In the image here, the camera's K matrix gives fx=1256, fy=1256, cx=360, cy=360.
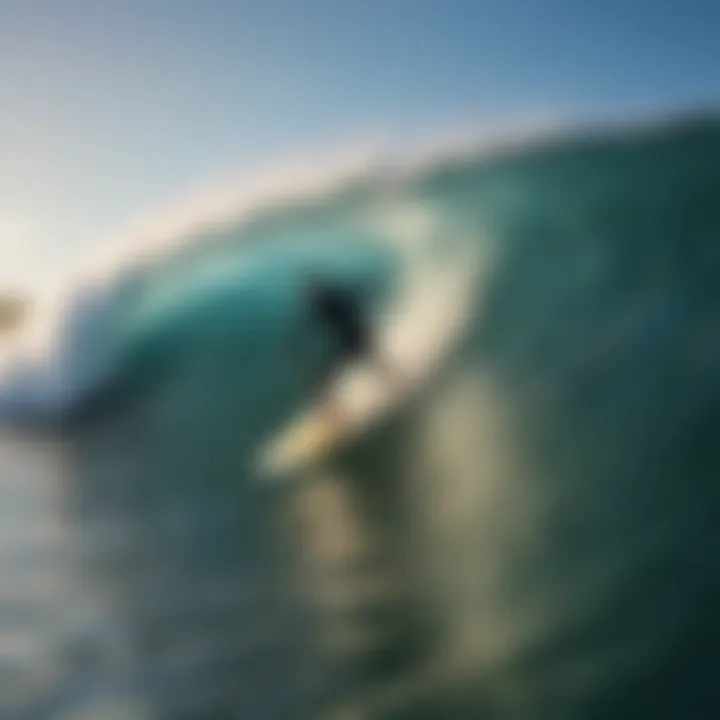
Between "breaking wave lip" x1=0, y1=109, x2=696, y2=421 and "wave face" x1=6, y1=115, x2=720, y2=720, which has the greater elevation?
"breaking wave lip" x1=0, y1=109, x2=696, y2=421

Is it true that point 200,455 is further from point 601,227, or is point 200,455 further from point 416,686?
point 601,227

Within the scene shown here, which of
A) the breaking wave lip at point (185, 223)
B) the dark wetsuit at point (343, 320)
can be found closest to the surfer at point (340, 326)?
the dark wetsuit at point (343, 320)

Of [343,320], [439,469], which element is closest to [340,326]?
[343,320]

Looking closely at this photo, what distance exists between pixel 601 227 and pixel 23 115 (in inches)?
26.1

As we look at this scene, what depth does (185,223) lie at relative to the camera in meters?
1.42

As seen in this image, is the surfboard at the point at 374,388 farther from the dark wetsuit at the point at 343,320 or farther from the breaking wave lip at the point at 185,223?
the breaking wave lip at the point at 185,223

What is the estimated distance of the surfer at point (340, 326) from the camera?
54.4 inches

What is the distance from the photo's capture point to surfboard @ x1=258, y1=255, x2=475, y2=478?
137cm

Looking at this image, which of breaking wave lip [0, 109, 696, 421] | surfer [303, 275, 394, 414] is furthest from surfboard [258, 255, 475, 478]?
breaking wave lip [0, 109, 696, 421]

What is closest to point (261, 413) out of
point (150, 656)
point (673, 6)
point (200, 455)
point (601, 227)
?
point (200, 455)

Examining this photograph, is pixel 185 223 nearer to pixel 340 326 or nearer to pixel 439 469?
pixel 340 326

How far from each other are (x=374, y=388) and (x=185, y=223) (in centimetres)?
29

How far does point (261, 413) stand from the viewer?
1.38 metres

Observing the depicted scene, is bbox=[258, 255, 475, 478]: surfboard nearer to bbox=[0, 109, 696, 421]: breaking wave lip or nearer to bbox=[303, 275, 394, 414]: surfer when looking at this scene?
bbox=[303, 275, 394, 414]: surfer
